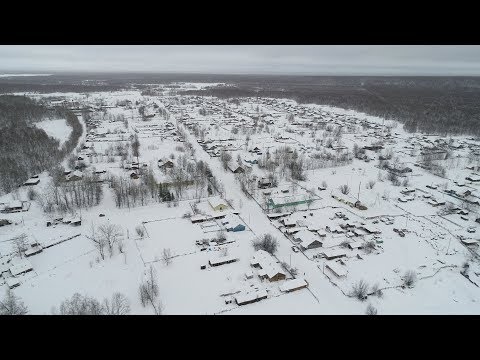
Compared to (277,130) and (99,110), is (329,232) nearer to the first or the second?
(277,130)

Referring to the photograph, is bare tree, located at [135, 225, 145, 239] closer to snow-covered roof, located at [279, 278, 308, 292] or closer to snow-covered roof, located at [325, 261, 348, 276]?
snow-covered roof, located at [279, 278, 308, 292]

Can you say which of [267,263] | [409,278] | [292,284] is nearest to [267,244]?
[267,263]

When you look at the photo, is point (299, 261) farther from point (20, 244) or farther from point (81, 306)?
point (20, 244)

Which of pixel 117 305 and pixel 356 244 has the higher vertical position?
pixel 356 244

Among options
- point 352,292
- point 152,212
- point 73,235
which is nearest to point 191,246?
point 152,212

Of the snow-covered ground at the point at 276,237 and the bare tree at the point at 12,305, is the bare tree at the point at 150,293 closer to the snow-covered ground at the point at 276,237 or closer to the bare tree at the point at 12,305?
the snow-covered ground at the point at 276,237
